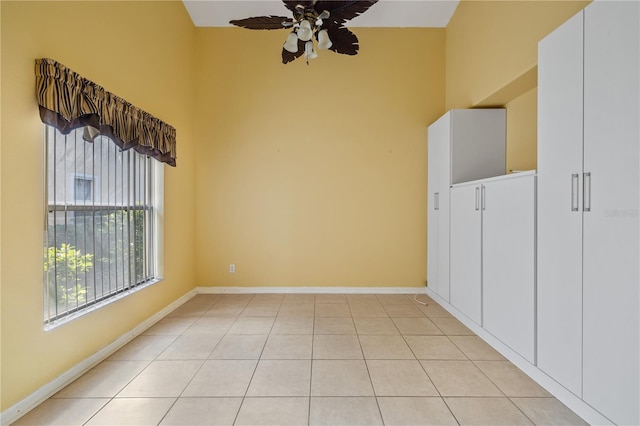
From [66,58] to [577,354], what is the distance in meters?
3.67

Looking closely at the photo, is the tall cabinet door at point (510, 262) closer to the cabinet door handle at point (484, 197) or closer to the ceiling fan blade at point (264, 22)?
the cabinet door handle at point (484, 197)

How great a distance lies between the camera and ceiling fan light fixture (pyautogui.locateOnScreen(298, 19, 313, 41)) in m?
2.08

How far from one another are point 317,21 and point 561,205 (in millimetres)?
1975

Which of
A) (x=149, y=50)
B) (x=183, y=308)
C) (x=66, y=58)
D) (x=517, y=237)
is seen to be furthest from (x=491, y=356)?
(x=149, y=50)

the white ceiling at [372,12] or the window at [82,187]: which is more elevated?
the white ceiling at [372,12]

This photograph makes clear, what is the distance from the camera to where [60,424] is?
1.68 m

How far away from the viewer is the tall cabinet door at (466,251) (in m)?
2.88

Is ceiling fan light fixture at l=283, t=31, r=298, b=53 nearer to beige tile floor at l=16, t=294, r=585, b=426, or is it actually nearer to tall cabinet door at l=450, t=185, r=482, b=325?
tall cabinet door at l=450, t=185, r=482, b=325

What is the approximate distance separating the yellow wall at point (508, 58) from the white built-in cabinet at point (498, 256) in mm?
632

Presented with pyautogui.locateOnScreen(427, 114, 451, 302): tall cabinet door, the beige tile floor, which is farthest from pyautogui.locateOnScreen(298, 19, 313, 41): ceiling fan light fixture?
the beige tile floor

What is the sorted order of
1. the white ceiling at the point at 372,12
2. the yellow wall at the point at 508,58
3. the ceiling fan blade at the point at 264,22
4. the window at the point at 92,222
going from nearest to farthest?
1. the window at the point at 92,222
2. the ceiling fan blade at the point at 264,22
3. the yellow wall at the point at 508,58
4. the white ceiling at the point at 372,12

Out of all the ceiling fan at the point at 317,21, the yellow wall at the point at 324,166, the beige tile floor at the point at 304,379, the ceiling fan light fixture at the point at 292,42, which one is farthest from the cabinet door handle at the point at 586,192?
the yellow wall at the point at 324,166

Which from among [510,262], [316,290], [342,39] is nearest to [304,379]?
[510,262]

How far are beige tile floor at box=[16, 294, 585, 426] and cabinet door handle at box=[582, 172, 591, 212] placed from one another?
1.18 metres
